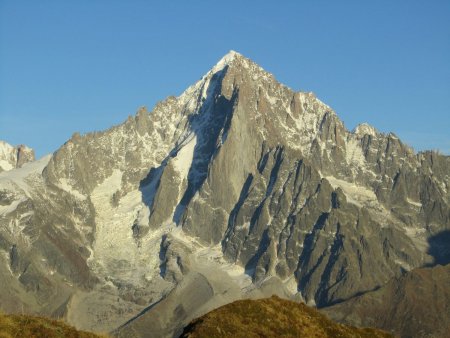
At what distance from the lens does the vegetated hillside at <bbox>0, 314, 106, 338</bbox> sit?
81.4m

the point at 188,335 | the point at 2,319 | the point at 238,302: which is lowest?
the point at 2,319

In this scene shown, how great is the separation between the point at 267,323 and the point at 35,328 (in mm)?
22901

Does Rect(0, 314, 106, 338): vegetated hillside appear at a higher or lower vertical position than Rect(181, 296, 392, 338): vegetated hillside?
lower

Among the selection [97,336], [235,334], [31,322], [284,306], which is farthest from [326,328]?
[31,322]

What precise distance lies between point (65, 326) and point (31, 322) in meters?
3.51

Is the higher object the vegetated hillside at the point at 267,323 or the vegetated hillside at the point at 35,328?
the vegetated hillside at the point at 267,323

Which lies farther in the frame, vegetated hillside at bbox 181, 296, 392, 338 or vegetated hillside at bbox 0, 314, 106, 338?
vegetated hillside at bbox 181, 296, 392, 338

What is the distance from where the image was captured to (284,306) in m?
97.2

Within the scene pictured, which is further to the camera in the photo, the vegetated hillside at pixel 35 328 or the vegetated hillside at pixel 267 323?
the vegetated hillside at pixel 267 323

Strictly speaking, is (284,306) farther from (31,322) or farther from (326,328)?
(31,322)

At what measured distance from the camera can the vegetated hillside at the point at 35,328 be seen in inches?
3204

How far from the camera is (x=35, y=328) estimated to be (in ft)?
272

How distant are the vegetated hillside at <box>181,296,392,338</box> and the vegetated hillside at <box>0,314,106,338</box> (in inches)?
407

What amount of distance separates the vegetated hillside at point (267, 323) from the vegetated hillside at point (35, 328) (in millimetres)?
10350
